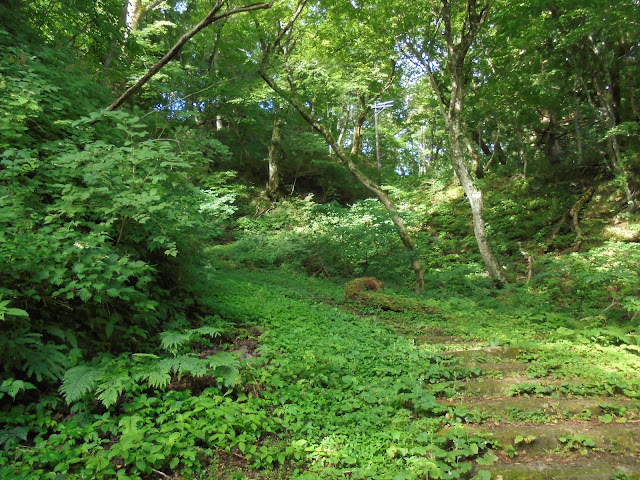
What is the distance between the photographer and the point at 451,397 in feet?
12.9

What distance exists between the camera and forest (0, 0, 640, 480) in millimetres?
2867

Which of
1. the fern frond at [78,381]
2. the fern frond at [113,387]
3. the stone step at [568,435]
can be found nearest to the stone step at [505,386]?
the stone step at [568,435]

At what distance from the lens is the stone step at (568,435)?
3.06m

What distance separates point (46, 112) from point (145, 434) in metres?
4.20

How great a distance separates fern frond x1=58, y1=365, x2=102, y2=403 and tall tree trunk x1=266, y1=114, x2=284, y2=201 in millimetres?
15222

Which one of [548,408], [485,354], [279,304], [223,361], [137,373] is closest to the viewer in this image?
[137,373]

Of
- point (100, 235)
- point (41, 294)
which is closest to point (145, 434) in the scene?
point (41, 294)

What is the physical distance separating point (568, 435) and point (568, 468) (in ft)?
1.27

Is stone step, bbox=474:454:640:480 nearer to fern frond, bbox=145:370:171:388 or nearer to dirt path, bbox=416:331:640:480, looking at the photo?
dirt path, bbox=416:331:640:480

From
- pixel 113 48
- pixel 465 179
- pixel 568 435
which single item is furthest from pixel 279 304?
pixel 465 179

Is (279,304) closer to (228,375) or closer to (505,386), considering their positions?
(228,375)

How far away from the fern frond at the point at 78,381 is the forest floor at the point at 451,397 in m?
1.55

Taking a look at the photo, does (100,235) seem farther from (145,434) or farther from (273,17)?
(273,17)

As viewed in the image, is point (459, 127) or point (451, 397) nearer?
point (451, 397)
